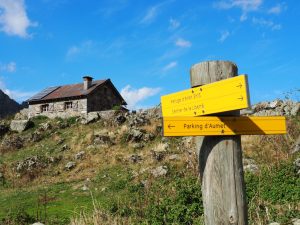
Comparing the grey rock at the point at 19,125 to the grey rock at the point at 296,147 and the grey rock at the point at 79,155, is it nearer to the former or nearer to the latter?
the grey rock at the point at 79,155

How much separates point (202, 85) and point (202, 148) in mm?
536

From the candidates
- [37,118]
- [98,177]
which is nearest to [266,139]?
[98,177]

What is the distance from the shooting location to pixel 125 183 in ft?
47.9

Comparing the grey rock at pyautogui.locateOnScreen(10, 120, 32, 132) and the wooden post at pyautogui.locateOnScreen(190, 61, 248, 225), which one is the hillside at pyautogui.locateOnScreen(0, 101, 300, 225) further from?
the wooden post at pyautogui.locateOnScreen(190, 61, 248, 225)

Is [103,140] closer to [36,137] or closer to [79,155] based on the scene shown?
[79,155]

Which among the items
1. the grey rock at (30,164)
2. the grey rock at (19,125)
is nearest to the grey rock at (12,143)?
the grey rock at (19,125)

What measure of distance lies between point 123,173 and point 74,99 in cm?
2218

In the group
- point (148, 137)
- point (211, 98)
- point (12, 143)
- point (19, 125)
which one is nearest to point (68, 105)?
point (19, 125)

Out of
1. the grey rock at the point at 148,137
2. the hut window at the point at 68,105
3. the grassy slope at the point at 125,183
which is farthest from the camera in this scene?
the hut window at the point at 68,105

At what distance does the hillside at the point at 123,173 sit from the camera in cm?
704

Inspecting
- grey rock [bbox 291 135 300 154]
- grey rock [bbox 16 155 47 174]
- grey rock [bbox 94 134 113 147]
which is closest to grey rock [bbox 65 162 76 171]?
grey rock [bbox 16 155 47 174]

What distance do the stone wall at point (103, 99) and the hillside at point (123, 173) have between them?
599cm

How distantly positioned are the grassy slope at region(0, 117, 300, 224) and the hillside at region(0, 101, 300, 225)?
2cm

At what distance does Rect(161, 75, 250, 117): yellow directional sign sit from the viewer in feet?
9.66
